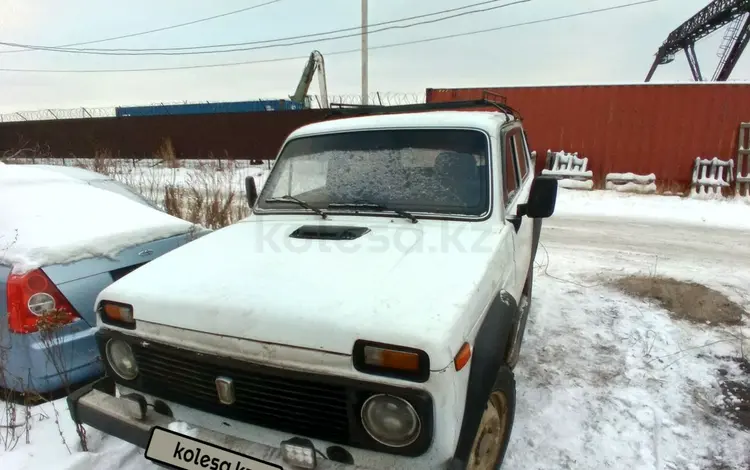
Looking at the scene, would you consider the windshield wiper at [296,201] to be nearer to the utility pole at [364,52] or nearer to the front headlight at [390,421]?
the front headlight at [390,421]

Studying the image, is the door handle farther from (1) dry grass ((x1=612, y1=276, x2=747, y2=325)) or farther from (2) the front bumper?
(1) dry grass ((x1=612, y1=276, x2=747, y2=325))

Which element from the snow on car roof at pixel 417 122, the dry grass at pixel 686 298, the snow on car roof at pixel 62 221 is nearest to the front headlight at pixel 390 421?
the snow on car roof at pixel 417 122

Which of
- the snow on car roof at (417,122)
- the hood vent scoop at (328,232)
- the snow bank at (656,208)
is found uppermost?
the snow on car roof at (417,122)

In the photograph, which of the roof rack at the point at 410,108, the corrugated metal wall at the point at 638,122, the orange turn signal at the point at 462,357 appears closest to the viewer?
the orange turn signal at the point at 462,357

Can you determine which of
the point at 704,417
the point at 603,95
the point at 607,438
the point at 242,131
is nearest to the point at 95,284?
the point at 607,438

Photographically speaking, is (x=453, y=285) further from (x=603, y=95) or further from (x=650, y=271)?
(x=603, y=95)

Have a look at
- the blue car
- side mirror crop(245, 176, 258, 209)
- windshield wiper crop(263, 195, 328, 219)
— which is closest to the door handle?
windshield wiper crop(263, 195, 328, 219)

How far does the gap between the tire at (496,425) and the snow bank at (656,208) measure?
8114 mm

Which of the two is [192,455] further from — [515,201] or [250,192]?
[515,201]

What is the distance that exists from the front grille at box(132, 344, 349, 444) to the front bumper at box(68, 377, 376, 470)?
0.31ft

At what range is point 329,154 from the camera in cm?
318

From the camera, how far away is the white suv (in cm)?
167

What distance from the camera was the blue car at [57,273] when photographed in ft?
8.61

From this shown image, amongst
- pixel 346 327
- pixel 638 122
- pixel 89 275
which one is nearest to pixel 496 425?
pixel 346 327
